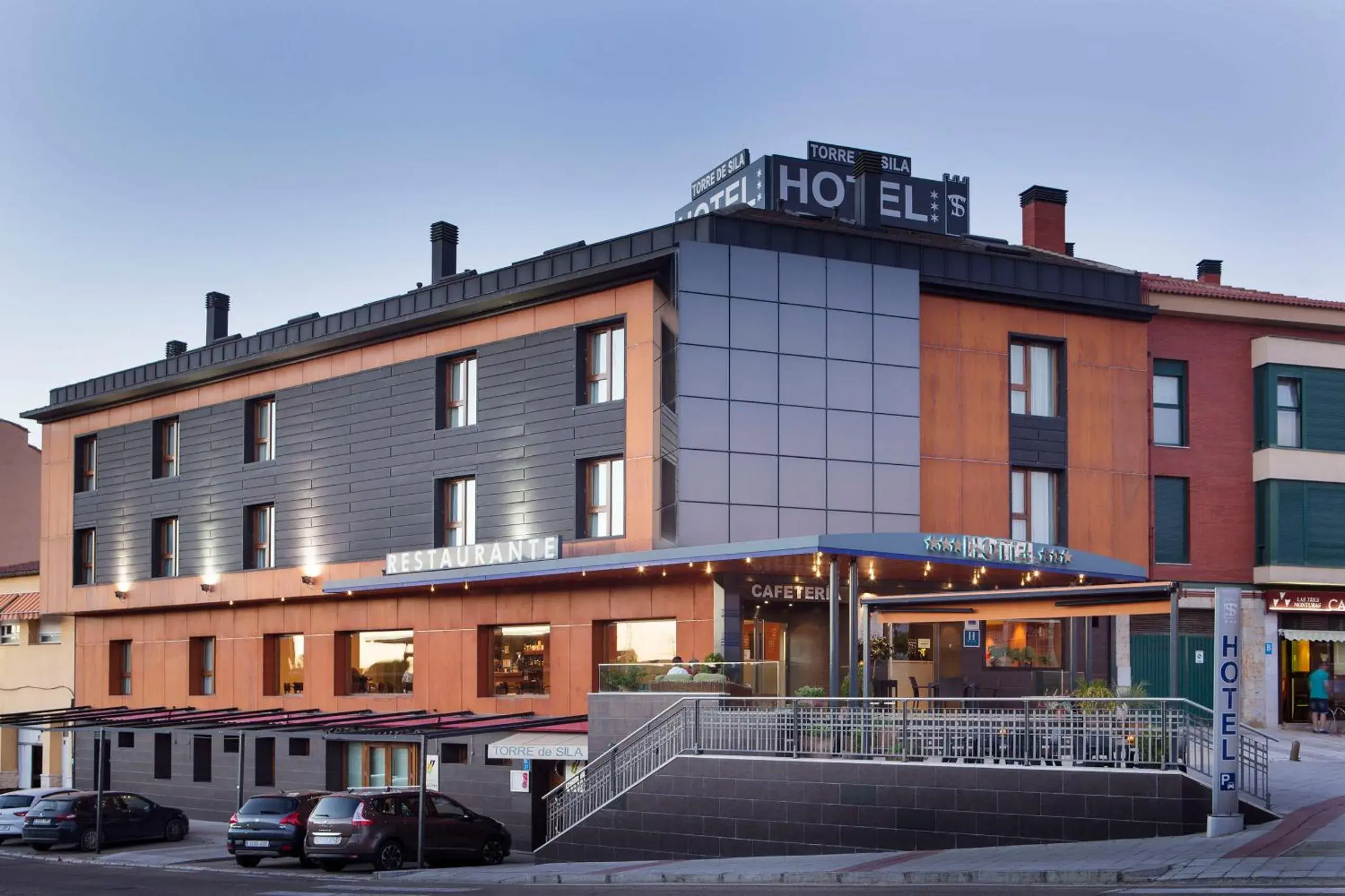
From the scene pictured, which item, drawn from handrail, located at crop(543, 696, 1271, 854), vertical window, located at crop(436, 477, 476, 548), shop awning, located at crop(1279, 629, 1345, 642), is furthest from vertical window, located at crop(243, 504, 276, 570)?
shop awning, located at crop(1279, 629, 1345, 642)

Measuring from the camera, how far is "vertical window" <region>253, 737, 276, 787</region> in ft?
138

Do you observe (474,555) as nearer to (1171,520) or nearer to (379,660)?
(379,660)

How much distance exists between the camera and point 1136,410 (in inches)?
1572

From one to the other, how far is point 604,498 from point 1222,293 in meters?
17.6

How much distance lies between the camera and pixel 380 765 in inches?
1554

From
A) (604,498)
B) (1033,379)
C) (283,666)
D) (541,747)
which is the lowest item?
(541,747)

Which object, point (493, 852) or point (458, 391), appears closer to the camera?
point (493, 852)

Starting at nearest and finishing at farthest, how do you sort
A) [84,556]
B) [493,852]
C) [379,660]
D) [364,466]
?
[493,852] < [364,466] < [379,660] < [84,556]

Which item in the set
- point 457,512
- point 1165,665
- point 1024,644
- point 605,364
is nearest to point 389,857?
point 457,512

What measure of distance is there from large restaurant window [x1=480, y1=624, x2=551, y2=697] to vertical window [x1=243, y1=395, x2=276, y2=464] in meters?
11.2

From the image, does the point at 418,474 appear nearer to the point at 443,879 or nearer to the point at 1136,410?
the point at 443,879

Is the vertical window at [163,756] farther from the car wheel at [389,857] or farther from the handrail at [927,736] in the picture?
the handrail at [927,736]

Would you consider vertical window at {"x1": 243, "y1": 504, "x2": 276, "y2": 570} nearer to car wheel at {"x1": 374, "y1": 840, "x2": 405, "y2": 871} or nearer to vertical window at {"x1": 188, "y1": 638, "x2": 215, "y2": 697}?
vertical window at {"x1": 188, "y1": 638, "x2": 215, "y2": 697}

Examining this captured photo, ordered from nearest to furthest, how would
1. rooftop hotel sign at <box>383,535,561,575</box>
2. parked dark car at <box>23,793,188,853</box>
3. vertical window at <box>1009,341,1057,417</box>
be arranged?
parked dark car at <box>23,793,188,853</box>
rooftop hotel sign at <box>383,535,561,575</box>
vertical window at <box>1009,341,1057,417</box>
